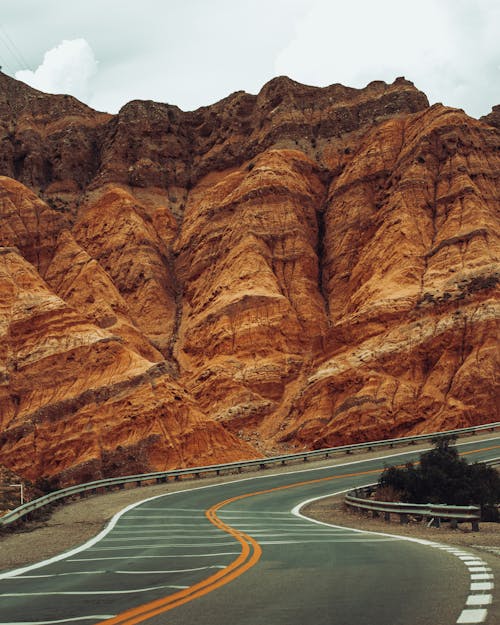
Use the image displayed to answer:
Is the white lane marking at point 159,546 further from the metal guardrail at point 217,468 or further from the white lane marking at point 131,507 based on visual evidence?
the metal guardrail at point 217,468

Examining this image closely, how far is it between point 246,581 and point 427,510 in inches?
404

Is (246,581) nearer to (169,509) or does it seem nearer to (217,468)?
(169,509)

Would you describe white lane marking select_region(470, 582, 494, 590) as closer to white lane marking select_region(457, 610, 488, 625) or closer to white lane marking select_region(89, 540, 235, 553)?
white lane marking select_region(457, 610, 488, 625)

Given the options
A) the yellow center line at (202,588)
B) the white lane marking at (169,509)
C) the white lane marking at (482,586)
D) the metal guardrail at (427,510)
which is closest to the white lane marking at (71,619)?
the yellow center line at (202,588)

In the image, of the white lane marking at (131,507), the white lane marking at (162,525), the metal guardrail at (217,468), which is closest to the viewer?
the white lane marking at (131,507)

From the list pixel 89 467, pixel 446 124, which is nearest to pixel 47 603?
pixel 89 467

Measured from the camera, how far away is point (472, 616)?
6402mm

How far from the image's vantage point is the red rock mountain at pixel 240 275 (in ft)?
147

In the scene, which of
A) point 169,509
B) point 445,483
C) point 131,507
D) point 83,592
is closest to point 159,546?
point 83,592

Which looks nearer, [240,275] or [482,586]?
[482,586]

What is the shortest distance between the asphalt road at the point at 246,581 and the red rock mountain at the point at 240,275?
89.5 feet

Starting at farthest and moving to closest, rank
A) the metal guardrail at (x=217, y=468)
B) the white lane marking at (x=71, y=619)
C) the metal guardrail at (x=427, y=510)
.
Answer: the metal guardrail at (x=217, y=468) → the metal guardrail at (x=427, y=510) → the white lane marking at (x=71, y=619)

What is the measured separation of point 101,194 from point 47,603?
69537 millimetres

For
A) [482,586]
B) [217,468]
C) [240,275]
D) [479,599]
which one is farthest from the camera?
[240,275]
